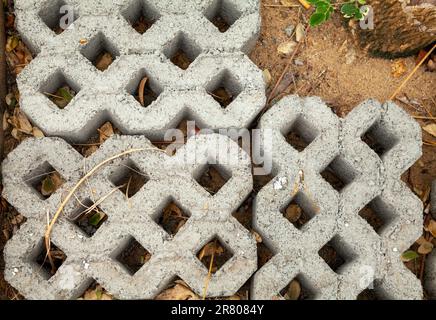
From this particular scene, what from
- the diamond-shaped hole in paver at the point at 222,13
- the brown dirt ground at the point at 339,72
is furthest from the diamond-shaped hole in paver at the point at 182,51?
the brown dirt ground at the point at 339,72

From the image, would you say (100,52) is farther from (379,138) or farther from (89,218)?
(379,138)

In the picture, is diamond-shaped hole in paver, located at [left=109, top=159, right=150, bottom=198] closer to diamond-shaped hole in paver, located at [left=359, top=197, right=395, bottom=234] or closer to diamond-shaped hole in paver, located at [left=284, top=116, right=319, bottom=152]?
diamond-shaped hole in paver, located at [left=284, top=116, right=319, bottom=152]

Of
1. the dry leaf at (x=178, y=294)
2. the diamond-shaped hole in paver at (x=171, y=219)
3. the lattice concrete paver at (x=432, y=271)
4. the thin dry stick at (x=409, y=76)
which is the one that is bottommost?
the lattice concrete paver at (x=432, y=271)

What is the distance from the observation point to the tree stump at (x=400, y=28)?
1.54 metres

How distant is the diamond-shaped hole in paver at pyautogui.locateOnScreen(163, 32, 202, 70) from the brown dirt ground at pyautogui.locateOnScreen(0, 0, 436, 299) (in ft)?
0.76

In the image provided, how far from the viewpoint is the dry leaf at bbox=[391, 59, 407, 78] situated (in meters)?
1.85

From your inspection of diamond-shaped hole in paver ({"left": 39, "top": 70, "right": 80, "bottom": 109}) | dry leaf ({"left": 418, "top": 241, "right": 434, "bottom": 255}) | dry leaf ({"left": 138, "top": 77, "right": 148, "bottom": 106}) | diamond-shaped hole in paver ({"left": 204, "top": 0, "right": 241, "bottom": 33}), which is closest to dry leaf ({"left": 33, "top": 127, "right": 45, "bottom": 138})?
diamond-shaped hole in paver ({"left": 39, "top": 70, "right": 80, "bottom": 109})

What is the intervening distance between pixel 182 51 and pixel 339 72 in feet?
1.82

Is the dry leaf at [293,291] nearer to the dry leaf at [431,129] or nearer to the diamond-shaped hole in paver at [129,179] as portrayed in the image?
the diamond-shaped hole in paver at [129,179]

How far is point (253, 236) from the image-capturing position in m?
1.59

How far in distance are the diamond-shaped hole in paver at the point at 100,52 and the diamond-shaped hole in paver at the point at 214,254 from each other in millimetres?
672

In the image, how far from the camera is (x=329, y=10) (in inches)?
63.1

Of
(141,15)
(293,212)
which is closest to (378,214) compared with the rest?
(293,212)

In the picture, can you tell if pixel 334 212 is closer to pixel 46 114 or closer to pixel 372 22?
pixel 372 22
